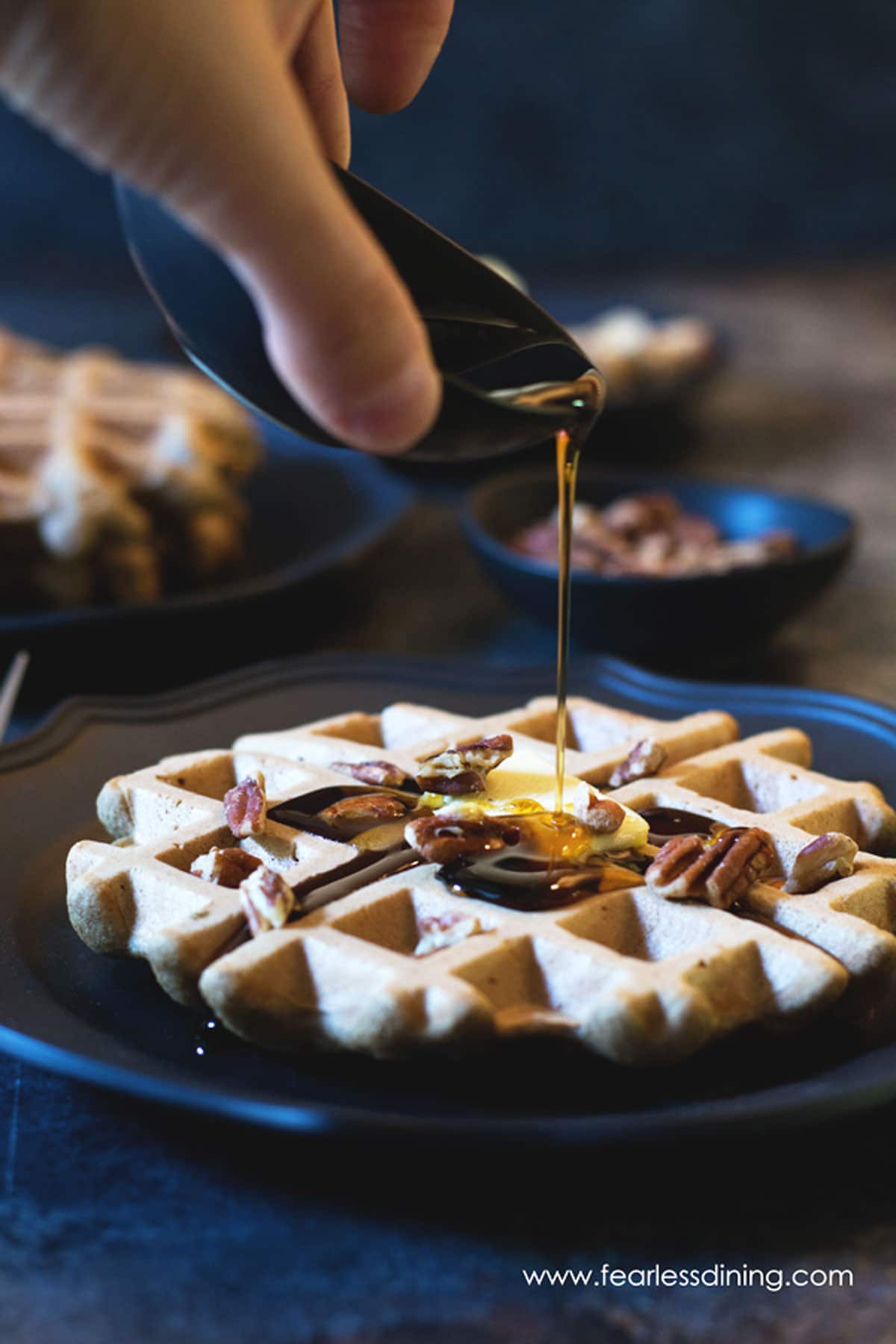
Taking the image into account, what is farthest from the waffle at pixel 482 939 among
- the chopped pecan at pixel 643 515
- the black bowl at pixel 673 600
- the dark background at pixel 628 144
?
the dark background at pixel 628 144

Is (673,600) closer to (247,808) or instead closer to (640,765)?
(640,765)

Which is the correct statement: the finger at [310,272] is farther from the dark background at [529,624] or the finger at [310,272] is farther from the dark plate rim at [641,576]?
the dark plate rim at [641,576]

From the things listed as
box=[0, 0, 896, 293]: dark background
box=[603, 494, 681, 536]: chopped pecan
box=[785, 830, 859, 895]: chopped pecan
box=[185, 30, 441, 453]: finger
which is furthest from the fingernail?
box=[0, 0, 896, 293]: dark background

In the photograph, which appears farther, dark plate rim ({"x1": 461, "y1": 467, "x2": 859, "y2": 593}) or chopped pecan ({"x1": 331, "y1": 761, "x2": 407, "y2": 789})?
dark plate rim ({"x1": 461, "y1": 467, "x2": 859, "y2": 593})

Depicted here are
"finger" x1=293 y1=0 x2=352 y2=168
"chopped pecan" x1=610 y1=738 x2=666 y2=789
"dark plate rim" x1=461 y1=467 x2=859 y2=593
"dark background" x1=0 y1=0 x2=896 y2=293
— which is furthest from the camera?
"dark background" x1=0 y1=0 x2=896 y2=293

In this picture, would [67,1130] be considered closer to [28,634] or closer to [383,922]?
[383,922]

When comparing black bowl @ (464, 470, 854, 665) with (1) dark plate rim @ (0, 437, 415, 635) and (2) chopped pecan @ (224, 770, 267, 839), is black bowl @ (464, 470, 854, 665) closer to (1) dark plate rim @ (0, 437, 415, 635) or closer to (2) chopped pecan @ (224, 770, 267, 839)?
(1) dark plate rim @ (0, 437, 415, 635)
